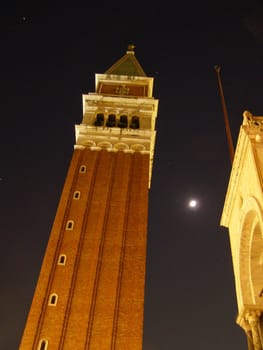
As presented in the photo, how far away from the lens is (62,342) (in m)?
19.1

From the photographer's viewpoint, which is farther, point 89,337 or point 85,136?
point 85,136

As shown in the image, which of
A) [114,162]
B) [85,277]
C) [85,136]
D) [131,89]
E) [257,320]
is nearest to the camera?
[257,320]

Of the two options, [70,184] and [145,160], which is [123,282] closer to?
[70,184]

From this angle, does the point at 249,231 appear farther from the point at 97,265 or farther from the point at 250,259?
the point at 97,265

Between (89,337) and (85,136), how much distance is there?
1660 centimetres

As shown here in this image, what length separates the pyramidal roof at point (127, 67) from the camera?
1697 inches

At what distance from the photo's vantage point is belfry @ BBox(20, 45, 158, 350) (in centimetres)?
1967

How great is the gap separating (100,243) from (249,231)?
12577 millimetres

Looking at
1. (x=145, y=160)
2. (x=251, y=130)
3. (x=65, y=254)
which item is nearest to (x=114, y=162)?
(x=145, y=160)

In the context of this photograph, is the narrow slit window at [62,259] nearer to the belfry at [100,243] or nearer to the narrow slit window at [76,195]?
the belfry at [100,243]

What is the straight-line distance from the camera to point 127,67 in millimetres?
44969

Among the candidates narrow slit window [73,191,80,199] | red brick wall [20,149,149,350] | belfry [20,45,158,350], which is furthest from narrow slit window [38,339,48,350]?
narrow slit window [73,191,80,199]

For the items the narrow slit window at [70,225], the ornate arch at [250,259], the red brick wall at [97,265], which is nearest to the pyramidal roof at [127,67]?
the red brick wall at [97,265]

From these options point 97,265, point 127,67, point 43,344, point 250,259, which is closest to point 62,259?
point 97,265
